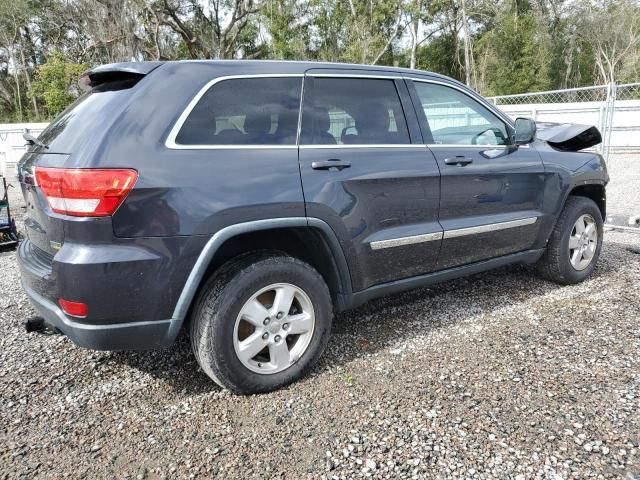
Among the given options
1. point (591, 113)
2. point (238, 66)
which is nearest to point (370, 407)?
point (238, 66)

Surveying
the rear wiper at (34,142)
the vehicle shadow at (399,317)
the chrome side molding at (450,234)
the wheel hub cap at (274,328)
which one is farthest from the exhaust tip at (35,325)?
the chrome side molding at (450,234)

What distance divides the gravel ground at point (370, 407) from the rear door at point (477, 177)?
594 mm

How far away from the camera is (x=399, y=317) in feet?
12.3

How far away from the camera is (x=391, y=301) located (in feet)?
13.4

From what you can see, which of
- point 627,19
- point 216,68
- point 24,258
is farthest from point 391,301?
point 627,19

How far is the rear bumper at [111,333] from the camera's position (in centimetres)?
232

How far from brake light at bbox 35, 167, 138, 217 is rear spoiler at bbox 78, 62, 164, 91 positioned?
625 mm

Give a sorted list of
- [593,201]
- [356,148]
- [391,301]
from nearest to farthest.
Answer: [356,148] < [391,301] < [593,201]

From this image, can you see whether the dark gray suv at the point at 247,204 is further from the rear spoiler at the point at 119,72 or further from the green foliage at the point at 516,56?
the green foliage at the point at 516,56

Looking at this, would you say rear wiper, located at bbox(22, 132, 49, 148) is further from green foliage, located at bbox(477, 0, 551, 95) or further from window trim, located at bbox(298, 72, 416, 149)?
green foliage, located at bbox(477, 0, 551, 95)

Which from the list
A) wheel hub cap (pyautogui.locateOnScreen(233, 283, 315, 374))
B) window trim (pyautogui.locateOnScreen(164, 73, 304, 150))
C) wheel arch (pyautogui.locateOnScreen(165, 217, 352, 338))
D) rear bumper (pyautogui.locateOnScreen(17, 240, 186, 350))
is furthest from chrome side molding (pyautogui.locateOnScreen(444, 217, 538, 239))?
rear bumper (pyautogui.locateOnScreen(17, 240, 186, 350))

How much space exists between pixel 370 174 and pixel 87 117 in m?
1.57

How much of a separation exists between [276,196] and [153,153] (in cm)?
65

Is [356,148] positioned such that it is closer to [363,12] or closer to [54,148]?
[54,148]
